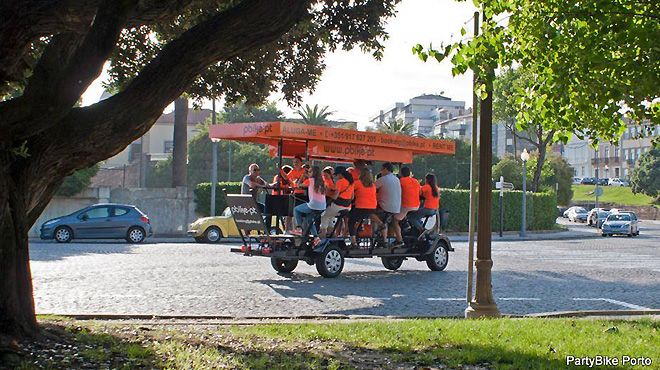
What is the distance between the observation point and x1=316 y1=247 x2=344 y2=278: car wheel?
56.1ft

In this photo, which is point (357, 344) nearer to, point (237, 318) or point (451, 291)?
point (237, 318)

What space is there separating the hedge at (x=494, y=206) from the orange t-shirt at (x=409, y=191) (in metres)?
21.7

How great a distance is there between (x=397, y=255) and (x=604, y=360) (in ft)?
37.1

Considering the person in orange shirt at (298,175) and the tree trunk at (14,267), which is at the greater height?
the person in orange shirt at (298,175)

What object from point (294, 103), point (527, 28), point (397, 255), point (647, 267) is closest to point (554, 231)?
point (647, 267)

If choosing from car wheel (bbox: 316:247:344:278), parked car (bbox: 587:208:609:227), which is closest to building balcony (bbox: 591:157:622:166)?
parked car (bbox: 587:208:609:227)

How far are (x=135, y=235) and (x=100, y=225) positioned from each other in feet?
4.35

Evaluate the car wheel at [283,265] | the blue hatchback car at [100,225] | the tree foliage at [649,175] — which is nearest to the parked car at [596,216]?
the tree foliage at [649,175]

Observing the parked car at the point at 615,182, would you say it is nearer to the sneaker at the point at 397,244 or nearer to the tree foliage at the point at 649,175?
the tree foliage at the point at 649,175

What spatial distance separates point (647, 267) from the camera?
21656 mm

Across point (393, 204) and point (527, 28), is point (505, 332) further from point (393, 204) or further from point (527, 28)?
point (393, 204)

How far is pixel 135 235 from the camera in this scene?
32.3 meters

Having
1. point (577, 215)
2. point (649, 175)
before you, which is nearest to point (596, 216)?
point (577, 215)

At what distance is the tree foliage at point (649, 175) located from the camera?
335 feet
